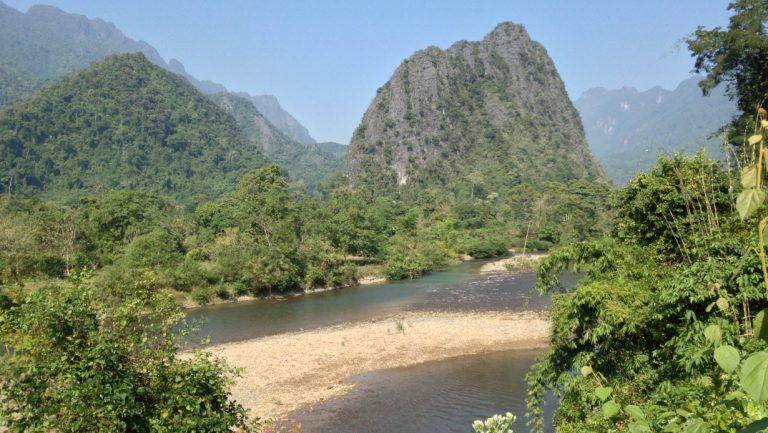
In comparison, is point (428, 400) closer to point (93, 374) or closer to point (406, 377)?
point (406, 377)

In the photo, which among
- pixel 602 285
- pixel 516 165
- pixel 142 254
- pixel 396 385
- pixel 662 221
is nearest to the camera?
pixel 602 285

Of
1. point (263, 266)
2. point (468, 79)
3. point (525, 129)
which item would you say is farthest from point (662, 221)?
point (468, 79)

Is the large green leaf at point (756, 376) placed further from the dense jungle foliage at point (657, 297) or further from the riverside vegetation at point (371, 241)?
the dense jungle foliage at point (657, 297)

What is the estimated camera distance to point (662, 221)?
9.80 meters

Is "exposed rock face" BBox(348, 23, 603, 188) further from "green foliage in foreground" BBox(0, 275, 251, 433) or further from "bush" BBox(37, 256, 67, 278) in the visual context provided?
"green foliage in foreground" BBox(0, 275, 251, 433)

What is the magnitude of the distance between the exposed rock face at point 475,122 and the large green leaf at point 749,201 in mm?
117432

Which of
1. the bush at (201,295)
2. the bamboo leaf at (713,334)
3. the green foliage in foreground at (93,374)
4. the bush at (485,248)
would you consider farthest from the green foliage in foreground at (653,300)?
the bush at (485,248)

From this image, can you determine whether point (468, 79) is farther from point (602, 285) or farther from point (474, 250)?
point (602, 285)

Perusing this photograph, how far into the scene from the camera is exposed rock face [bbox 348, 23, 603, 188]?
128375 millimetres

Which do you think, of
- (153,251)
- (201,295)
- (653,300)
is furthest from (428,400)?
(153,251)

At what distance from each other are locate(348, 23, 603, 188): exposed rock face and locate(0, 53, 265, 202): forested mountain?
39.7 m

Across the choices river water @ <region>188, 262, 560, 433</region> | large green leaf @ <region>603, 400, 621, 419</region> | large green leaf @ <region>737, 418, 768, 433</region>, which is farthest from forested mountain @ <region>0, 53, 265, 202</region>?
large green leaf @ <region>737, 418, 768, 433</region>

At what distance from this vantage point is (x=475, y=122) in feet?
479

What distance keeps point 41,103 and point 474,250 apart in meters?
99.1
